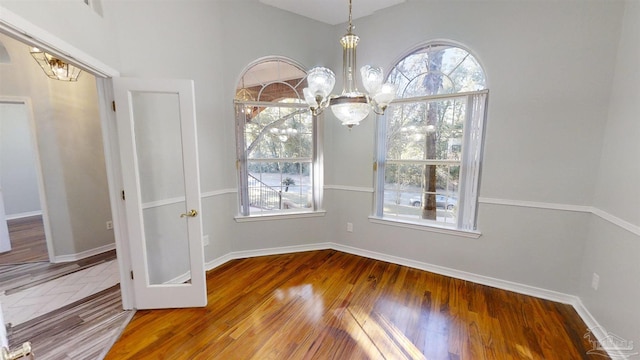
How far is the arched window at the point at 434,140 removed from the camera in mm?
2688

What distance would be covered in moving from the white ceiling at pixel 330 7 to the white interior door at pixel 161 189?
1.72 metres

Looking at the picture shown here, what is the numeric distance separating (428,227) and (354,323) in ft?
4.76

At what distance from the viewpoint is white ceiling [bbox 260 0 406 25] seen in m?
2.86

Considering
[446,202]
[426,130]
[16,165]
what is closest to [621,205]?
[446,202]

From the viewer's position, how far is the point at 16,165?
16.6 ft

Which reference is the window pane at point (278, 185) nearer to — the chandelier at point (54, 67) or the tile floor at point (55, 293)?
the tile floor at point (55, 293)

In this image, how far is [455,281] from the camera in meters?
2.79

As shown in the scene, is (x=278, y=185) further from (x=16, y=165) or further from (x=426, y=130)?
(x=16, y=165)

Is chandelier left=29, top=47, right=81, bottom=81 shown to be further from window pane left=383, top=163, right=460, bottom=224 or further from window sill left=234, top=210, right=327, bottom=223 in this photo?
window pane left=383, top=163, right=460, bottom=224

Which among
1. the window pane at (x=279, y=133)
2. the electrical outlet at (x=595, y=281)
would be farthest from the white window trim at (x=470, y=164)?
the window pane at (x=279, y=133)

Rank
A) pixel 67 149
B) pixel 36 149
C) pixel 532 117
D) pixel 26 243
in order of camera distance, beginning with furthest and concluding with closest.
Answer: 1. pixel 26 243
2. pixel 67 149
3. pixel 36 149
4. pixel 532 117

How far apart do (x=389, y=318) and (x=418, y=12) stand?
3166 millimetres

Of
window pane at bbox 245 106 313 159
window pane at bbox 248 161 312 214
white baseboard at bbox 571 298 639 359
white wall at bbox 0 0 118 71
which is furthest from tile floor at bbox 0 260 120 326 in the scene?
white baseboard at bbox 571 298 639 359

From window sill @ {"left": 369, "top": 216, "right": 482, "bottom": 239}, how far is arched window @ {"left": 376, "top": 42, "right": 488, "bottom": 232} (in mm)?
56
